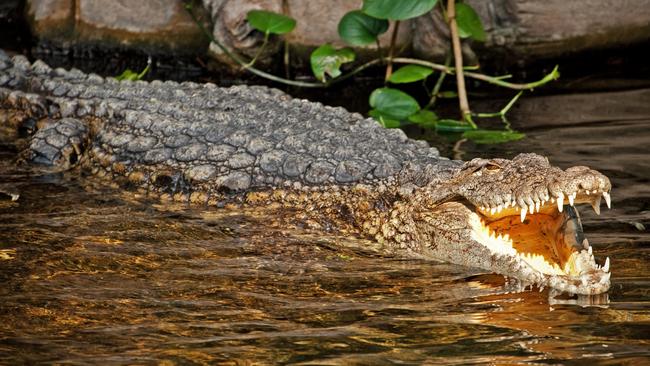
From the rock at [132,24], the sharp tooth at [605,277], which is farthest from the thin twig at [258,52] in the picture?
the sharp tooth at [605,277]

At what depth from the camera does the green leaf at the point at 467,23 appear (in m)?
8.32

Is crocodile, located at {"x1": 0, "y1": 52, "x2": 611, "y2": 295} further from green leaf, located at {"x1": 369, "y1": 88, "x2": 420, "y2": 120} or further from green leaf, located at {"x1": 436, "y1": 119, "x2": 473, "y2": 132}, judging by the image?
green leaf, located at {"x1": 436, "y1": 119, "x2": 473, "y2": 132}

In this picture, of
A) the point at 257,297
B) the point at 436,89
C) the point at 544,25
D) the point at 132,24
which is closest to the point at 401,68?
the point at 436,89

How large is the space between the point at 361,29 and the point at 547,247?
3.68 m

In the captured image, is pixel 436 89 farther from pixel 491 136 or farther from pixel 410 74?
pixel 491 136

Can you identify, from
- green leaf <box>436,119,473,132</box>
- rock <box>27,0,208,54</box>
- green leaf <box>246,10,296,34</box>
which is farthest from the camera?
rock <box>27,0,208,54</box>

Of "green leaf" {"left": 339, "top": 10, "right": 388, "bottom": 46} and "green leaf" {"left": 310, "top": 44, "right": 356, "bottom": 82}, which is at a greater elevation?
"green leaf" {"left": 339, "top": 10, "right": 388, "bottom": 46}

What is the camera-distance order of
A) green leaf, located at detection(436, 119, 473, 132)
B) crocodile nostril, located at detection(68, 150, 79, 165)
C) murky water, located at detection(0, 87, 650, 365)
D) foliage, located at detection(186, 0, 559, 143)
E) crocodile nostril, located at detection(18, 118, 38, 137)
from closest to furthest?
murky water, located at detection(0, 87, 650, 365) → crocodile nostril, located at detection(68, 150, 79, 165) → crocodile nostril, located at detection(18, 118, 38, 137) → foliage, located at detection(186, 0, 559, 143) → green leaf, located at detection(436, 119, 473, 132)

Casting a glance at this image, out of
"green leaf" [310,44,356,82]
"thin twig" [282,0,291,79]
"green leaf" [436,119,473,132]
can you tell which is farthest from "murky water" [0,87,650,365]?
"thin twig" [282,0,291,79]

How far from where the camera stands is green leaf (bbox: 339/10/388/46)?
8.37 metres

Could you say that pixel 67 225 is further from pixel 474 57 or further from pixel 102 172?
pixel 474 57

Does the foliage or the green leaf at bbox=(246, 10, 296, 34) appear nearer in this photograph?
the foliage

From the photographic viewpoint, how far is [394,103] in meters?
8.18

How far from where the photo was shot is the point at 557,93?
29.9ft
